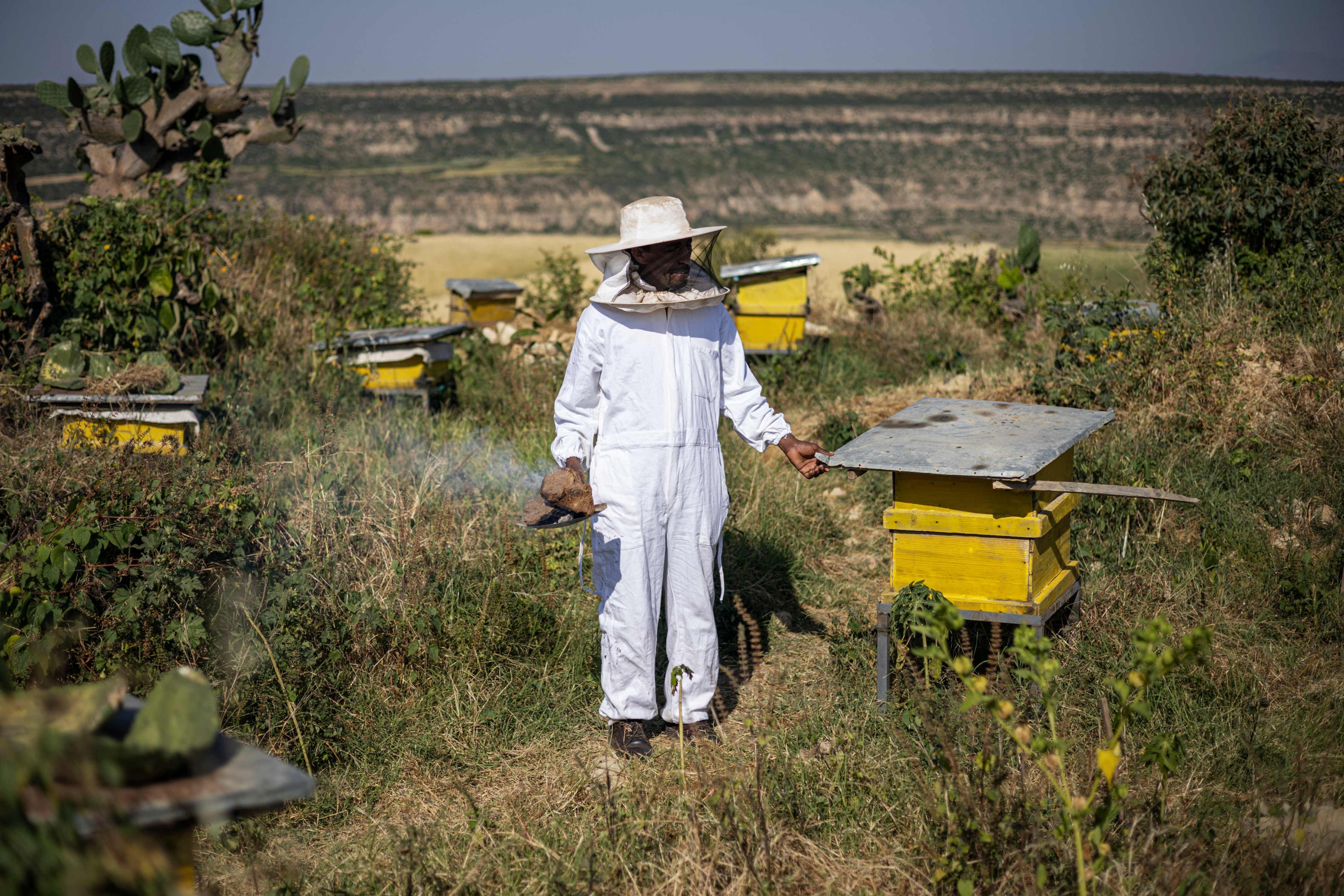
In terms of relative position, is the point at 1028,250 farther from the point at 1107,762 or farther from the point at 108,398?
the point at 1107,762

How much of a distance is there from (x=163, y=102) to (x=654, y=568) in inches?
353

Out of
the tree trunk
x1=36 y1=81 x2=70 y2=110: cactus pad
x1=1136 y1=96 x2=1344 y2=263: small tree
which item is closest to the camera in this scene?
the tree trunk

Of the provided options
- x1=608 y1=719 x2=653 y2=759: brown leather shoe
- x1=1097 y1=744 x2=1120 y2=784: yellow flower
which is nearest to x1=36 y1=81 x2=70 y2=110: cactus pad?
x1=608 y1=719 x2=653 y2=759: brown leather shoe

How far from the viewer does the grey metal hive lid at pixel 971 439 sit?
3578mm

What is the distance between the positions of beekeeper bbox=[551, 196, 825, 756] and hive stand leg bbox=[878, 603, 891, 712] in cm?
67

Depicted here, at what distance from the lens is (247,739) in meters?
3.83

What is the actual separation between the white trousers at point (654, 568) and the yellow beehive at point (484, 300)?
623 centimetres

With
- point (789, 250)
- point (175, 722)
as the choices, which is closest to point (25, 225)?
point (175, 722)

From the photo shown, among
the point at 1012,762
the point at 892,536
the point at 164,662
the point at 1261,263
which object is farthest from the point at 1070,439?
the point at 1261,263

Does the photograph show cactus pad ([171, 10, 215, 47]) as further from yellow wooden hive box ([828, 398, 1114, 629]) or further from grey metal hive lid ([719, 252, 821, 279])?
yellow wooden hive box ([828, 398, 1114, 629])

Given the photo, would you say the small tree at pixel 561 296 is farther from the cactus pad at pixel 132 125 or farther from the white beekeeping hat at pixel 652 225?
the white beekeeping hat at pixel 652 225

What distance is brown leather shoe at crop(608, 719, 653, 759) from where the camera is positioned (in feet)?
12.6

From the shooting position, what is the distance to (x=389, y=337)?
771cm

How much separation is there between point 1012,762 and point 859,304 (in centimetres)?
835
